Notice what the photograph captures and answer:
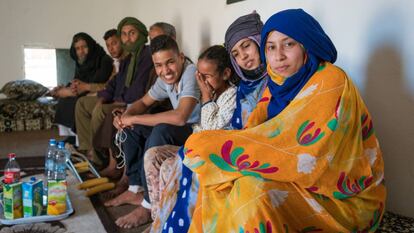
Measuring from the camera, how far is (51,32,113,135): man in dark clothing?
12.6ft

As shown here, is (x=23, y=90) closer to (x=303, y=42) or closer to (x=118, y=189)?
(x=118, y=189)

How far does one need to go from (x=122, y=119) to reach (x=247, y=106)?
0.98 meters

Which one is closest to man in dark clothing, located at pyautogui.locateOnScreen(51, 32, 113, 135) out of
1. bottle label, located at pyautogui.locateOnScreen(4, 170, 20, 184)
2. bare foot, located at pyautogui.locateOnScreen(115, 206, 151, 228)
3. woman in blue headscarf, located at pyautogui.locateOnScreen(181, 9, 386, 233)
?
bottle label, located at pyautogui.locateOnScreen(4, 170, 20, 184)

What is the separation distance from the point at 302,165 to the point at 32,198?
1.51 meters

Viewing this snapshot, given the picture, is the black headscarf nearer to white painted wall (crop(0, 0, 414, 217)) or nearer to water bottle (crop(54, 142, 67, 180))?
water bottle (crop(54, 142, 67, 180))

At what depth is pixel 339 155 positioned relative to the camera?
1284mm

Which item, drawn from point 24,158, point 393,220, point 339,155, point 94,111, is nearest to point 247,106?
point 339,155

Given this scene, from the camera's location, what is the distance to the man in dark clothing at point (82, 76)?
3828 mm

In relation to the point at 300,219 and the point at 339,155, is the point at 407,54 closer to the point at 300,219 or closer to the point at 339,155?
the point at 339,155

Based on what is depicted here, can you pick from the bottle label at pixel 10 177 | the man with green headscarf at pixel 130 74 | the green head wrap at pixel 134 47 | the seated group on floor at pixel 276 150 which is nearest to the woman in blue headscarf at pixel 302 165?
the seated group on floor at pixel 276 150

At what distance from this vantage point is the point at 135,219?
Result: 7.02 feet

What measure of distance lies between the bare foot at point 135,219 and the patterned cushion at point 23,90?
3.13 m

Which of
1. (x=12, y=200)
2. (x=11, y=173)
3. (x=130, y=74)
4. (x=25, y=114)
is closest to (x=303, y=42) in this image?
(x=12, y=200)

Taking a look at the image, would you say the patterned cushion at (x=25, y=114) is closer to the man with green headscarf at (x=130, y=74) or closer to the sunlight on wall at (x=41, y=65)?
the sunlight on wall at (x=41, y=65)
